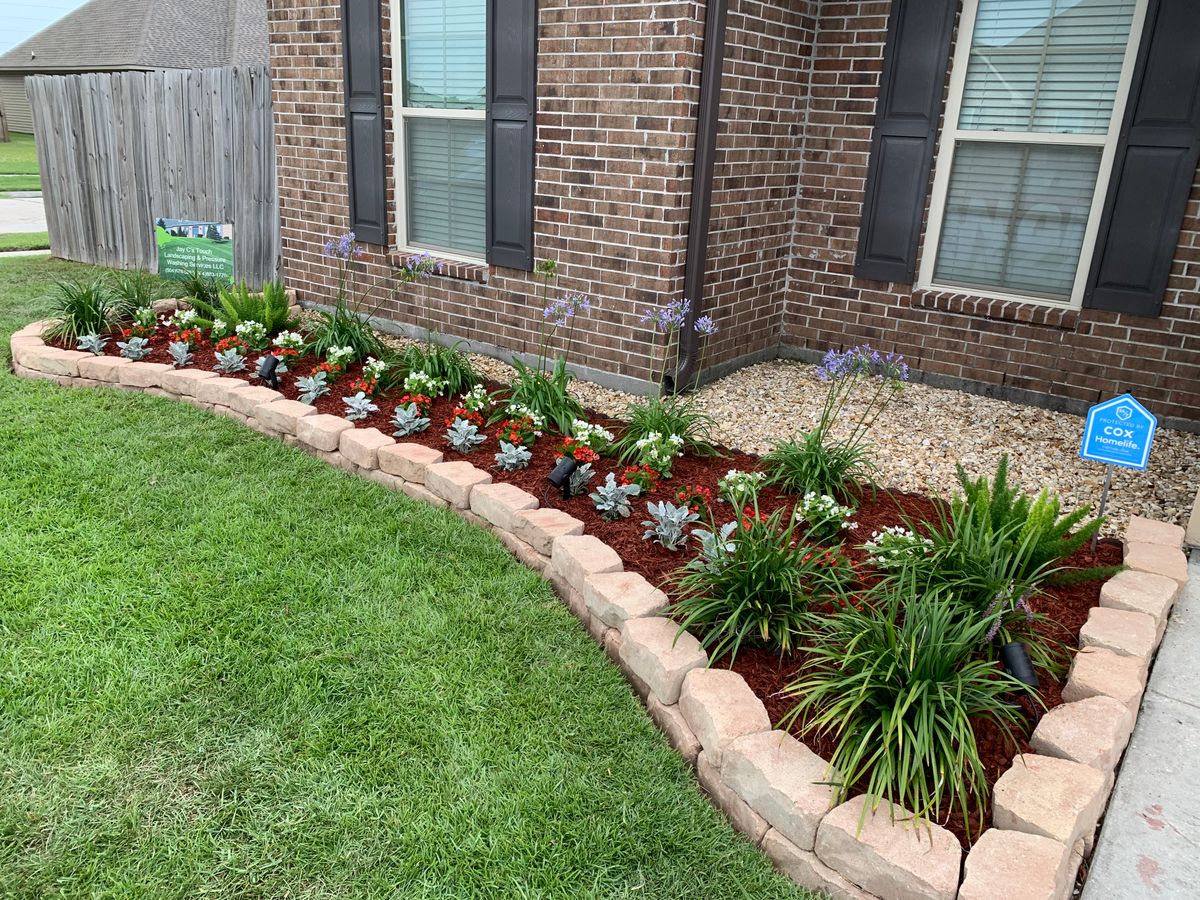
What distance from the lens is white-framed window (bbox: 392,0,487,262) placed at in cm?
549

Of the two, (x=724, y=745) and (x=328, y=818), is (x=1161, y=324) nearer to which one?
(x=724, y=745)

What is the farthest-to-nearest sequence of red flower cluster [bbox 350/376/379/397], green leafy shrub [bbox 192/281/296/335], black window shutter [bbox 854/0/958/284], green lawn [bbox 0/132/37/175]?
green lawn [bbox 0/132/37/175], green leafy shrub [bbox 192/281/296/335], black window shutter [bbox 854/0/958/284], red flower cluster [bbox 350/376/379/397]

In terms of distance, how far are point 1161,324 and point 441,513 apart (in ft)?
13.1

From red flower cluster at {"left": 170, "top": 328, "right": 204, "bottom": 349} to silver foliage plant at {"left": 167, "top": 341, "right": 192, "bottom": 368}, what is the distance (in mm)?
82

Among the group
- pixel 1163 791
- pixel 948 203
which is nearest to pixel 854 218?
pixel 948 203

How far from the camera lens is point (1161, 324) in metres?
4.70

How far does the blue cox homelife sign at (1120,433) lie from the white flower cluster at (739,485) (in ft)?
3.95

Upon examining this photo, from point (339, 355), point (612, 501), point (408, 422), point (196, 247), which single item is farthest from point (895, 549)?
point (196, 247)

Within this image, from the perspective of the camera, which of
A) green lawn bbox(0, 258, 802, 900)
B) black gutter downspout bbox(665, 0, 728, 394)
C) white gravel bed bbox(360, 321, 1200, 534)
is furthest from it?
black gutter downspout bbox(665, 0, 728, 394)

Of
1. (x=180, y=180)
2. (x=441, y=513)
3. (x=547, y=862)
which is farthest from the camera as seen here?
(x=180, y=180)

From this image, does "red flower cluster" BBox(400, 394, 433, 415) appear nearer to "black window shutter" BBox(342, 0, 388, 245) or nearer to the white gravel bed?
the white gravel bed

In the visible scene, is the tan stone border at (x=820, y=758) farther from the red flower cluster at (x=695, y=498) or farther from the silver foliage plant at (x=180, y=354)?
the silver foliage plant at (x=180, y=354)

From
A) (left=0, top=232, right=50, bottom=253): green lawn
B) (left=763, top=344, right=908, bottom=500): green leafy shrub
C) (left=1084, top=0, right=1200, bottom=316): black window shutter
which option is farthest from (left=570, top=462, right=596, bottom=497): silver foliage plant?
(left=0, top=232, right=50, bottom=253): green lawn

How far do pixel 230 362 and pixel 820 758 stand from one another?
4.14m
